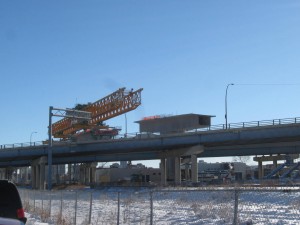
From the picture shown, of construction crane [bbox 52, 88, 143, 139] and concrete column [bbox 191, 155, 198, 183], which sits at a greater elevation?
construction crane [bbox 52, 88, 143, 139]

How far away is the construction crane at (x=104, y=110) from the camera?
8967 cm

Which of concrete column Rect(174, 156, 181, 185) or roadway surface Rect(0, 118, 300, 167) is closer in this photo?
roadway surface Rect(0, 118, 300, 167)

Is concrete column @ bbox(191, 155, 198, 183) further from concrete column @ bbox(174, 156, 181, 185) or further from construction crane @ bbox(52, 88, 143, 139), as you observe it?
construction crane @ bbox(52, 88, 143, 139)

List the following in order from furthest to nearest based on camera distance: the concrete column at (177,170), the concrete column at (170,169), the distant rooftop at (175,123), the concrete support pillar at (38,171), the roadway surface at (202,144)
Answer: the concrete column at (170,169) → the concrete support pillar at (38,171) → the distant rooftop at (175,123) → the concrete column at (177,170) → the roadway surface at (202,144)

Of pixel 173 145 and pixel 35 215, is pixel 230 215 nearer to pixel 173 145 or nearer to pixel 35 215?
pixel 35 215

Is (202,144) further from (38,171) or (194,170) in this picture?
(38,171)

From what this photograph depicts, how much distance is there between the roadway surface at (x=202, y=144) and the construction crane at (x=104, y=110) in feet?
20.6

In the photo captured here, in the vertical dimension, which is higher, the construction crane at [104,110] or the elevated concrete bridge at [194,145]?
the construction crane at [104,110]

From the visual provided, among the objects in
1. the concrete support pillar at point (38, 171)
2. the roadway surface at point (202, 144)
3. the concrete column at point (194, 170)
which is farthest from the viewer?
the concrete support pillar at point (38, 171)

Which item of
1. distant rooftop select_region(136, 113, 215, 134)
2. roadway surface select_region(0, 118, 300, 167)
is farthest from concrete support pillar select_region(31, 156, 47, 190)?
distant rooftop select_region(136, 113, 215, 134)

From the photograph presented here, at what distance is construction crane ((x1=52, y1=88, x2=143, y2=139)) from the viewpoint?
294ft

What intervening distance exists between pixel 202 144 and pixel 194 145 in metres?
1.32

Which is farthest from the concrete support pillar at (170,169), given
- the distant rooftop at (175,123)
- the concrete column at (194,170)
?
the concrete column at (194,170)

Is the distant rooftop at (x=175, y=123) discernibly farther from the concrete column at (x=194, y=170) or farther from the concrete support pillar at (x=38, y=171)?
the concrete support pillar at (x=38, y=171)
